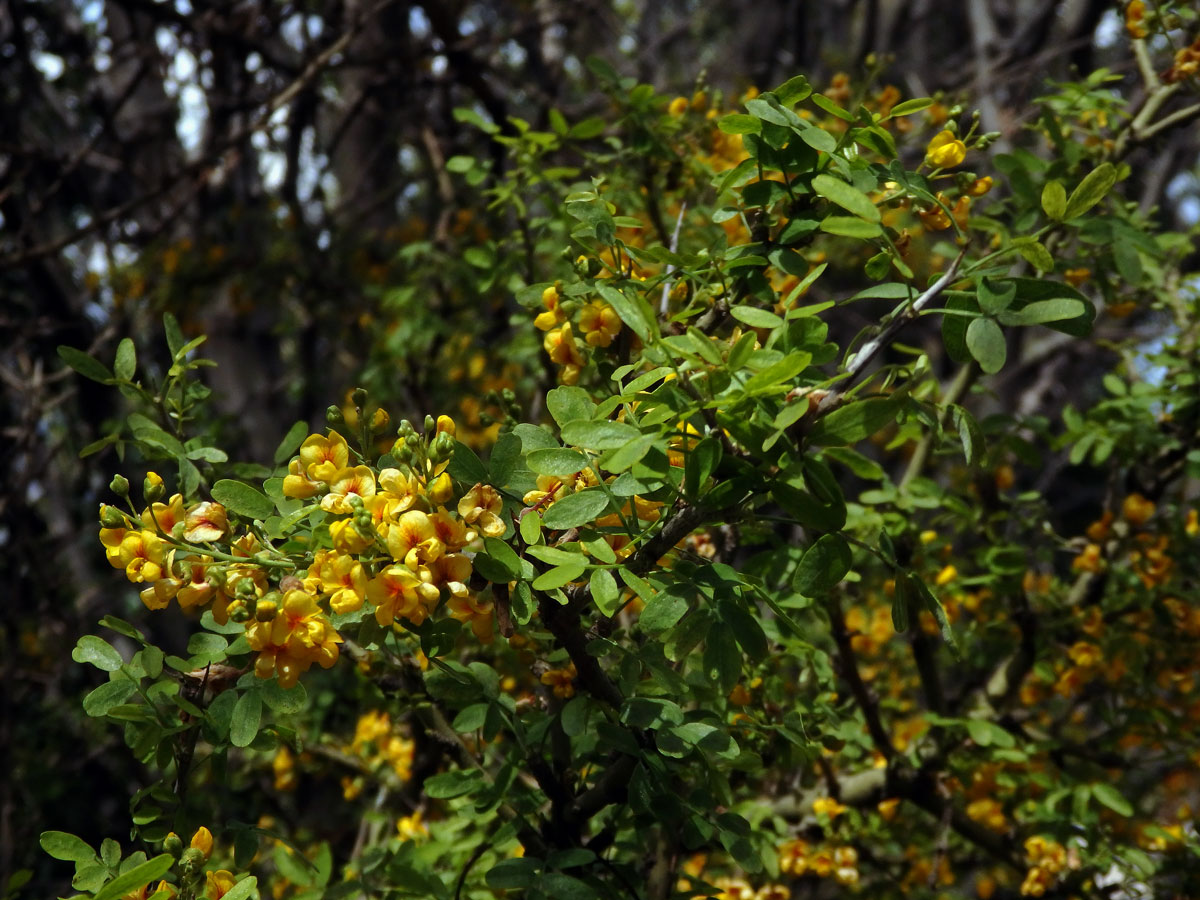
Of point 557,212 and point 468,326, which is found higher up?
point 557,212

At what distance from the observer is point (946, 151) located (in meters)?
1.35

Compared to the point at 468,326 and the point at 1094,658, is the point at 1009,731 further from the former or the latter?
the point at 468,326

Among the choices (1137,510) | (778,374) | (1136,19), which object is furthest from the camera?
(1137,510)

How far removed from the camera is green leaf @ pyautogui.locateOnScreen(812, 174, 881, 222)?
3.82 feet

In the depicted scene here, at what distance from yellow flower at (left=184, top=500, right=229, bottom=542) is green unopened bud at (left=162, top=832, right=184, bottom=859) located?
1.26 ft

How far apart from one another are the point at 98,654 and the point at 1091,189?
4.49 ft

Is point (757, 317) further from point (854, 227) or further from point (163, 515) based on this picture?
point (163, 515)

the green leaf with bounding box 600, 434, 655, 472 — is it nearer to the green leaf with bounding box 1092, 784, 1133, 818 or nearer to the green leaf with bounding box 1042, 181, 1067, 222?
the green leaf with bounding box 1042, 181, 1067, 222

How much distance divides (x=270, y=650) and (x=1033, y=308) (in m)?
0.99

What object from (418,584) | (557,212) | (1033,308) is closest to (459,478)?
(418,584)

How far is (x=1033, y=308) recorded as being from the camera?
1188 mm

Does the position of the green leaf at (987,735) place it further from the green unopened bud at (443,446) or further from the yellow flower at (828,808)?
the green unopened bud at (443,446)

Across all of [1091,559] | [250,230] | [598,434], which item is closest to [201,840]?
[598,434]

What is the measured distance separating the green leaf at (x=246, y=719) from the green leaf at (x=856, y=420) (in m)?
0.78
